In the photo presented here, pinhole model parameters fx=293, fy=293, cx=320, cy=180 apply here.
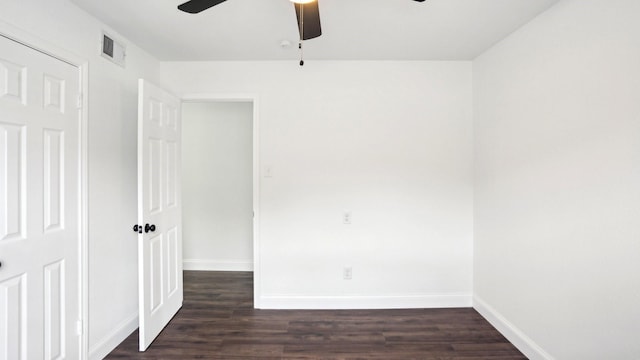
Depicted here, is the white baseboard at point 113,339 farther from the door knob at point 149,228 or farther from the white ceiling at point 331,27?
the white ceiling at point 331,27

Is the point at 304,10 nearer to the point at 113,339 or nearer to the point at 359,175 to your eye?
the point at 359,175

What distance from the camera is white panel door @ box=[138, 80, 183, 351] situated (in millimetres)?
2186

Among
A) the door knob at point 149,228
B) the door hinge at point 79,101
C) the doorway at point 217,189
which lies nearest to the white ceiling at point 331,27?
the door hinge at point 79,101

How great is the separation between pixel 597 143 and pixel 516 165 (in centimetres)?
66

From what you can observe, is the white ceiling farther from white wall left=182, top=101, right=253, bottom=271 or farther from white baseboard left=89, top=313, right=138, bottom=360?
white baseboard left=89, top=313, right=138, bottom=360

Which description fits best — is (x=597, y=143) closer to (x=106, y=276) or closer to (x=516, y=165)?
(x=516, y=165)

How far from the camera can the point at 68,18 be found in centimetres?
185

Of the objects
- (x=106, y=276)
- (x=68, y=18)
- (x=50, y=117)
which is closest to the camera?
(x=50, y=117)

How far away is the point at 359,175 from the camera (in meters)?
2.89

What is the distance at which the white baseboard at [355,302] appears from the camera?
9.47 feet

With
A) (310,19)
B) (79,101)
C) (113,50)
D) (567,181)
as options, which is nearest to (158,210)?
(79,101)

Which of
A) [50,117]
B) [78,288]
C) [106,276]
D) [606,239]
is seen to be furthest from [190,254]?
[606,239]

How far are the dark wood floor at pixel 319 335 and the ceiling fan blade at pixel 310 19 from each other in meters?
2.20

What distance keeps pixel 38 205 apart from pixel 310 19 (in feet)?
6.00
